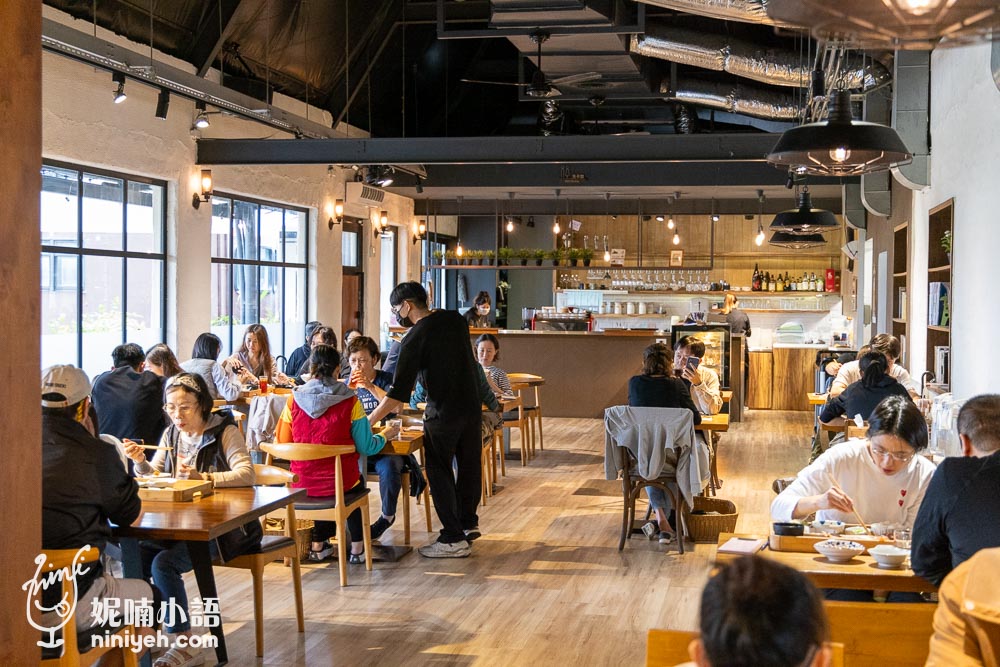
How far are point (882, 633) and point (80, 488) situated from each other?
2733 mm

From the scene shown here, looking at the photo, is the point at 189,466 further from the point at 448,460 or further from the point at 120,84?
the point at 120,84

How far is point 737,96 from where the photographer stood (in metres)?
12.0

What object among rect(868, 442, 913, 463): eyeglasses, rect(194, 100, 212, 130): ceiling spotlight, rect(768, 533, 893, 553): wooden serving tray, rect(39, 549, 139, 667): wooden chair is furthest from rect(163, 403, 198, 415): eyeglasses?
rect(194, 100, 212, 130): ceiling spotlight

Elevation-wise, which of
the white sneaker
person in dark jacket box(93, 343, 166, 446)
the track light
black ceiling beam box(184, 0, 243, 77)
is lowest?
the white sneaker

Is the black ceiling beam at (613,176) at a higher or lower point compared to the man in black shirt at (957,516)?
higher

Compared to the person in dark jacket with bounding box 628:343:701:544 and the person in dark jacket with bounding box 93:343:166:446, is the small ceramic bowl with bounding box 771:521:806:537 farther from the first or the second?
the person in dark jacket with bounding box 93:343:166:446

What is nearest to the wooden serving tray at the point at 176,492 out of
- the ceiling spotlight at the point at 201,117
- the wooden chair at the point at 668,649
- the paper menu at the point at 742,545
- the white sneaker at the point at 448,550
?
the paper menu at the point at 742,545

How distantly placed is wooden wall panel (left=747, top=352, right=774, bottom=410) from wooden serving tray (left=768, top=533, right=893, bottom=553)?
12887 millimetres

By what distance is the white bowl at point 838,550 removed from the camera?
12.1ft

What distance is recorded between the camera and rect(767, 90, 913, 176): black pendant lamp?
15.3 ft

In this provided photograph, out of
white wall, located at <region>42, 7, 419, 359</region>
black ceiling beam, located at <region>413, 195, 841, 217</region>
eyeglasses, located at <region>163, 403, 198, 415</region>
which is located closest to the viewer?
eyeglasses, located at <region>163, 403, 198, 415</region>

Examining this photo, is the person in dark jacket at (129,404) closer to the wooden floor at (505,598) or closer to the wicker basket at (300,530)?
the wicker basket at (300,530)

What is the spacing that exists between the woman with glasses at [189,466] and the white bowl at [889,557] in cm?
273

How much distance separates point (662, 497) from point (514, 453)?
13.0ft
